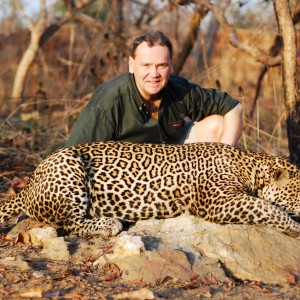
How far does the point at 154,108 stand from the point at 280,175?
1.46 metres

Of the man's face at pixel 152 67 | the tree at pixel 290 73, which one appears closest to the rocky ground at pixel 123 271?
the man's face at pixel 152 67

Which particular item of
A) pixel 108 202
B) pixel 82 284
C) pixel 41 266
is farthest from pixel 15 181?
pixel 82 284

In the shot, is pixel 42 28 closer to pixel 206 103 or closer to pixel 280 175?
pixel 206 103

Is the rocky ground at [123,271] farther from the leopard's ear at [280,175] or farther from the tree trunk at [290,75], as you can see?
the tree trunk at [290,75]

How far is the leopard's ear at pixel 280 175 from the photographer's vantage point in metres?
5.67

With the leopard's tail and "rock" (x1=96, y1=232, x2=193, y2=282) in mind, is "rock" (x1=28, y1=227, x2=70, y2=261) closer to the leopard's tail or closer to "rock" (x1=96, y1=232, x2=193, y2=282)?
"rock" (x1=96, y1=232, x2=193, y2=282)

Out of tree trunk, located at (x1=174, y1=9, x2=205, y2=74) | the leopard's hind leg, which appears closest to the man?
the leopard's hind leg

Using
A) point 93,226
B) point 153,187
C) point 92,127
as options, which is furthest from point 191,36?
point 93,226

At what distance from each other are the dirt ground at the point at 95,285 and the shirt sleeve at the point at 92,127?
150 centimetres

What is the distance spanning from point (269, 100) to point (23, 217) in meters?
7.51

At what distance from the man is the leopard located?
43 centimetres

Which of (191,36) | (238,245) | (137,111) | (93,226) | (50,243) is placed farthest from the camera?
(191,36)

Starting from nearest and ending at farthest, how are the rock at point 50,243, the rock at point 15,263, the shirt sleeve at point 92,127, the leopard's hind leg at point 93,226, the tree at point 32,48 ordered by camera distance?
the rock at point 15,263
the rock at point 50,243
the leopard's hind leg at point 93,226
the shirt sleeve at point 92,127
the tree at point 32,48

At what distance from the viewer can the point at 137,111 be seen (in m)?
6.25
